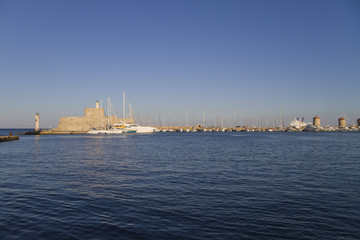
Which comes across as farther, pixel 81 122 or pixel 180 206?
pixel 81 122

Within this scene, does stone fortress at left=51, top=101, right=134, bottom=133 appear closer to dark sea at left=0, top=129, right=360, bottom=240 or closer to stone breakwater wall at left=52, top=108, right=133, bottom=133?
stone breakwater wall at left=52, top=108, right=133, bottom=133

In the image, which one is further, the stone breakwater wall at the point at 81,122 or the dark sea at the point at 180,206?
the stone breakwater wall at the point at 81,122

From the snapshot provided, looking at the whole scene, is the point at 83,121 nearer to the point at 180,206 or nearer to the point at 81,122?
the point at 81,122

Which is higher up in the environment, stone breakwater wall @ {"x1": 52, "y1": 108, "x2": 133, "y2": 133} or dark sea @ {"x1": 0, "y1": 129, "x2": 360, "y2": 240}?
stone breakwater wall @ {"x1": 52, "y1": 108, "x2": 133, "y2": 133}

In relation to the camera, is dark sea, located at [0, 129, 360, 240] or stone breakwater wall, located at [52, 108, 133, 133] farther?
stone breakwater wall, located at [52, 108, 133, 133]

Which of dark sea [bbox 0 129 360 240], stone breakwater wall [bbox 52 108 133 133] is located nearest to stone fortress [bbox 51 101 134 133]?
stone breakwater wall [bbox 52 108 133 133]

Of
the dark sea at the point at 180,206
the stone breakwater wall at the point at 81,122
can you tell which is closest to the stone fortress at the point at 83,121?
the stone breakwater wall at the point at 81,122

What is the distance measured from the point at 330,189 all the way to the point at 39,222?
13086 millimetres

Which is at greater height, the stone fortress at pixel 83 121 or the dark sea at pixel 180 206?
the stone fortress at pixel 83 121

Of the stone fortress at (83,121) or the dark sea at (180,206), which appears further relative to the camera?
the stone fortress at (83,121)

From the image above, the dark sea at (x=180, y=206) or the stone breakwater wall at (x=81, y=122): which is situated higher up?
the stone breakwater wall at (x=81, y=122)

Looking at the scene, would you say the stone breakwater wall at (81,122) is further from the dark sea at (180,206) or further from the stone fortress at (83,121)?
the dark sea at (180,206)

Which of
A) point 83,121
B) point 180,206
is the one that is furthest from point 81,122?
point 180,206

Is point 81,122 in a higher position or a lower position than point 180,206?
higher
